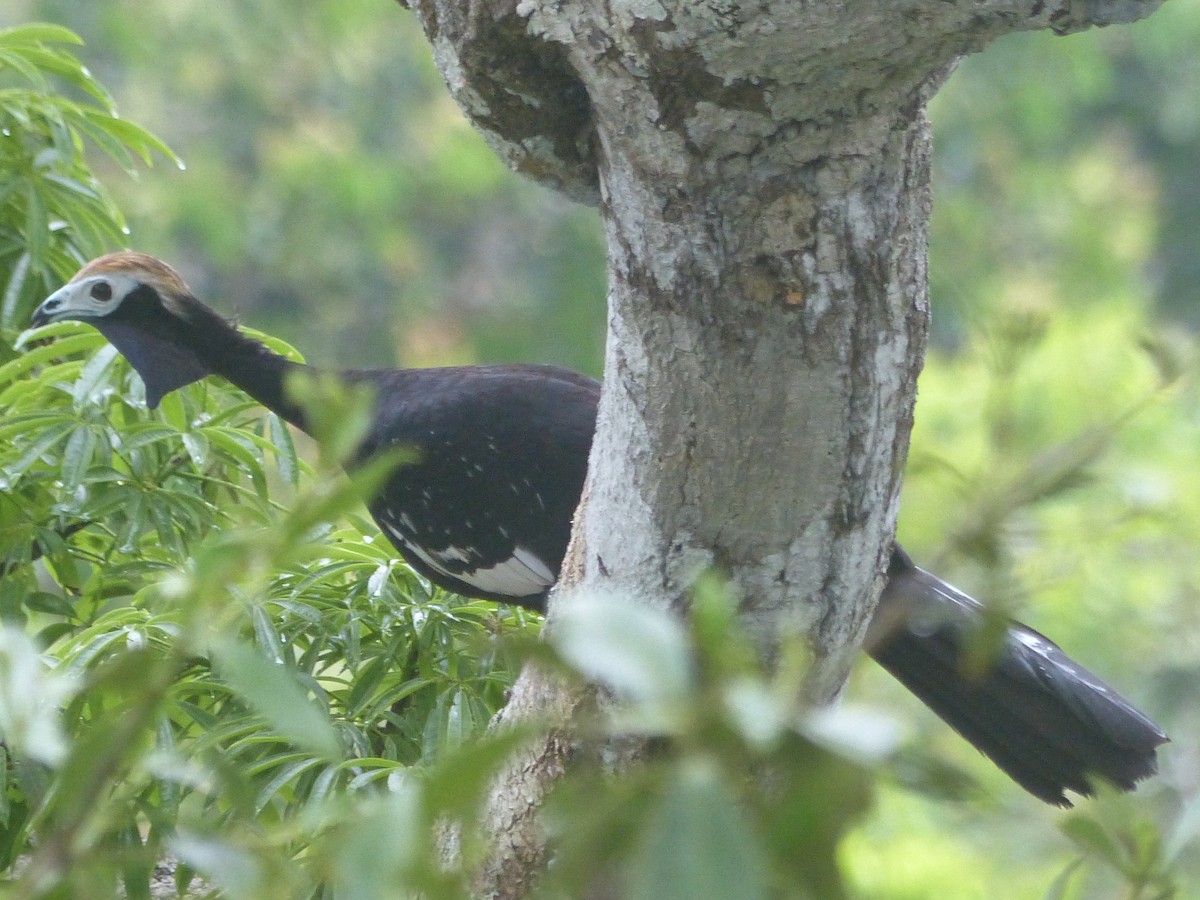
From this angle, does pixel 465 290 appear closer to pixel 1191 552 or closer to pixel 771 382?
pixel 1191 552

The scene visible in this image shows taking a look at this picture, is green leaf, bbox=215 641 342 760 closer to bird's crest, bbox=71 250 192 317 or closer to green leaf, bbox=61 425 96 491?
green leaf, bbox=61 425 96 491

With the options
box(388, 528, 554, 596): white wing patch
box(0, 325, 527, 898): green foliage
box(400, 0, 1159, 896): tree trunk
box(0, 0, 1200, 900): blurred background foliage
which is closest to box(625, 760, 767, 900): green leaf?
box(400, 0, 1159, 896): tree trunk

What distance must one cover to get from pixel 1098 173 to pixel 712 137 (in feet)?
28.7

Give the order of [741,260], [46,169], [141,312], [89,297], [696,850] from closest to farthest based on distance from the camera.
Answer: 1. [696,850]
2. [741,260]
3. [46,169]
4. [89,297]
5. [141,312]

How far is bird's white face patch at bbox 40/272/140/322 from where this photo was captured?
6.47 feet

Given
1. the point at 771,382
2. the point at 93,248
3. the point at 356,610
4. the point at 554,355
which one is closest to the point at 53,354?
the point at 93,248

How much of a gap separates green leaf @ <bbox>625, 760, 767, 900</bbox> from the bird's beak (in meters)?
1.77

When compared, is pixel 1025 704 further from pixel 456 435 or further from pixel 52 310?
pixel 52 310

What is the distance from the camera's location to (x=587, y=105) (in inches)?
50.4

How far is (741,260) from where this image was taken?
1.17 m

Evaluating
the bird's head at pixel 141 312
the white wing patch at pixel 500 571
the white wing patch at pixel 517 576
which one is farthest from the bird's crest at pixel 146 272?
the white wing patch at pixel 517 576

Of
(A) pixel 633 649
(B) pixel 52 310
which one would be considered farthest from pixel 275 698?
(B) pixel 52 310

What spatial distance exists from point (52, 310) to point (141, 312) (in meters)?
0.21

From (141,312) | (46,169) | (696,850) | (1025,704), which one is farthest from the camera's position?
(141,312)
